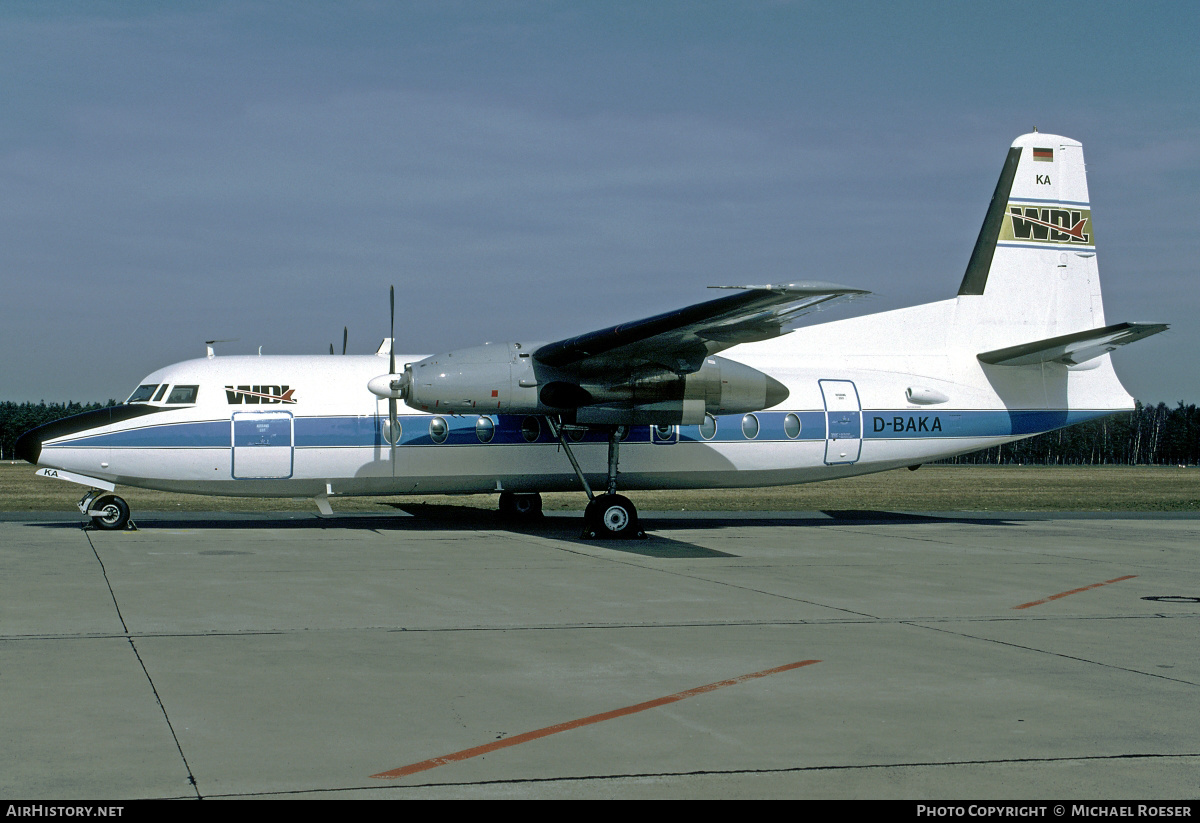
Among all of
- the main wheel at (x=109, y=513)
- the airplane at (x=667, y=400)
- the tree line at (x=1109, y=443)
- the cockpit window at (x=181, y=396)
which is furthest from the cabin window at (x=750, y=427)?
the tree line at (x=1109, y=443)

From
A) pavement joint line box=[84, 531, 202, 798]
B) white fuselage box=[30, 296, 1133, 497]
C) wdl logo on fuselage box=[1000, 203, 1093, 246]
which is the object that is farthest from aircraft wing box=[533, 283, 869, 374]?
wdl logo on fuselage box=[1000, 203, 1093, 246]

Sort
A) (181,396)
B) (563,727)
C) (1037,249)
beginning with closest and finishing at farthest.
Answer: (563,727) → (181,396) → (1037,249)

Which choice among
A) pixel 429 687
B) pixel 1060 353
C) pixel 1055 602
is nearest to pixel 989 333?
pixel 1060 353

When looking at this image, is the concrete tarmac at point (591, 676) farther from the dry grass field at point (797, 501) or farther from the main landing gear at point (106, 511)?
the dry grass field at point (797, 501)

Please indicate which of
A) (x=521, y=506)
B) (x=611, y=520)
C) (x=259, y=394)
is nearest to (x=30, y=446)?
(x=259, y=394)

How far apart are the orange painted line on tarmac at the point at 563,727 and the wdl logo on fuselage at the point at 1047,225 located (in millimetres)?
16357

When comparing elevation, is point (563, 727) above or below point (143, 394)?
below

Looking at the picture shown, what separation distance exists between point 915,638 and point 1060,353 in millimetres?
13182

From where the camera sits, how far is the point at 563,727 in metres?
5.95

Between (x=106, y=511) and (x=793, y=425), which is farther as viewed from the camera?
(x=793, y=425)

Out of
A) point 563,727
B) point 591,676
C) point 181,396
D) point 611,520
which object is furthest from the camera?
point 181,396

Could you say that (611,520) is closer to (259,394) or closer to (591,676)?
(259,394)

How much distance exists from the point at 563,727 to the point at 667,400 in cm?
1167
